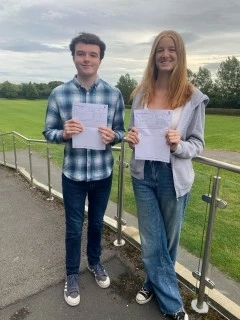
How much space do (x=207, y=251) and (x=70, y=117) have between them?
1.60 meters

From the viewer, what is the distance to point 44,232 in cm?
423

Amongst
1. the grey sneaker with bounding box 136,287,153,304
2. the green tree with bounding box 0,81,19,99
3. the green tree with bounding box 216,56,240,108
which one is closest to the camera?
the grey sneaker with bounding box 136,287,153,304

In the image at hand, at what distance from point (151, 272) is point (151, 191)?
705mm

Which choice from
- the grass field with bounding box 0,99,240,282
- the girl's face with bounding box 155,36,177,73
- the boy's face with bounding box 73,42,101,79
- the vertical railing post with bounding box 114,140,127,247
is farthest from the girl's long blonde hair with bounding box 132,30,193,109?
the vertical railing post with bounding box 114,140,127,247

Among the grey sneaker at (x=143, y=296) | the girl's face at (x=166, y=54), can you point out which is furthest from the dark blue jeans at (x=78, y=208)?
the girl's face at (x=166, y=54)

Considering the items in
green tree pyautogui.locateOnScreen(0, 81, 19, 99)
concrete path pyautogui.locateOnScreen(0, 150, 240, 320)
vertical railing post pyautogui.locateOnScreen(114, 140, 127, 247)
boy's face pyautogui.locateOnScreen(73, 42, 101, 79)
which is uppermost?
boy's face pyautogui.locateOnScreen(73, 42, 101, 79)

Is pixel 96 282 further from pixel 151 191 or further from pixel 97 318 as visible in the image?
pixel 151 191

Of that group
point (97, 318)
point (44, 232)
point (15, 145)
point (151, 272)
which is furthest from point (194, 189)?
point (15, 145)

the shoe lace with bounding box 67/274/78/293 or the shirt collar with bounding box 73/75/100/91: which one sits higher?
the shirt collar with bounding box 73/75/100/91

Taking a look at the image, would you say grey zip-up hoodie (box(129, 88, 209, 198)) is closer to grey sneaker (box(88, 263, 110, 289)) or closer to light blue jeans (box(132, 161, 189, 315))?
light blue jeans (box(132, 161, 189, 315))

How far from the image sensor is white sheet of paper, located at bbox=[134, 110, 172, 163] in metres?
2.26

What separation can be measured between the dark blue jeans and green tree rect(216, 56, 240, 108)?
60908 mm

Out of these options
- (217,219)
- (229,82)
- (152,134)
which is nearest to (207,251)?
(217,219)

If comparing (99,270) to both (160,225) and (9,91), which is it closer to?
(160,225)
